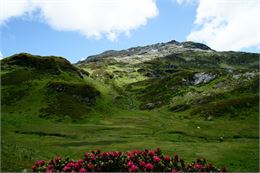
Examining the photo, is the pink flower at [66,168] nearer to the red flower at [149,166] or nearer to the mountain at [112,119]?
the red flower at [149,166]

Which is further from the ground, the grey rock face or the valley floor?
the grey rock face

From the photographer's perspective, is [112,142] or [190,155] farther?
[112,142]

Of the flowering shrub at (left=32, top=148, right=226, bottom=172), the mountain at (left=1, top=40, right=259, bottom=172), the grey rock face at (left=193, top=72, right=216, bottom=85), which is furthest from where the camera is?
the grey rock face at (left=193, top=72, right=216, bottom=85)

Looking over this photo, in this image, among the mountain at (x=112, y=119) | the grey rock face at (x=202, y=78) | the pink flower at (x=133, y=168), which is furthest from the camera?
the grey rock face at (x=202, y=78)

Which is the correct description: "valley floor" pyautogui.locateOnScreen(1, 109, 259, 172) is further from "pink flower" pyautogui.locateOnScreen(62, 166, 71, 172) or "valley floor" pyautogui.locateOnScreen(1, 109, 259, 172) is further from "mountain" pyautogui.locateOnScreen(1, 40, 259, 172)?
"pink flower" pyautogui.locateOnScreen(62, 166, 71, 172)

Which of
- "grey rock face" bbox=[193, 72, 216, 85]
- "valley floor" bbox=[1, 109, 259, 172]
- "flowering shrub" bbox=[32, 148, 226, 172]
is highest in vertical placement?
"grey rock face" bbox=[193, 72, 216, 85]

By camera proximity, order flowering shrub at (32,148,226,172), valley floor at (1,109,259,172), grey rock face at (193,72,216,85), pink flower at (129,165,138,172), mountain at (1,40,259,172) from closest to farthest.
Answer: pink flower at (129,165,138,172), flowering shrub at (32,148,226,172), valley floor at (1,109,259,172), mountain at (1,40,259,172), grey rock face at (193,72,216,85)

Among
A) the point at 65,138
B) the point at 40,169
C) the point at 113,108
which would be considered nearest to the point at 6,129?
the point at 65,138

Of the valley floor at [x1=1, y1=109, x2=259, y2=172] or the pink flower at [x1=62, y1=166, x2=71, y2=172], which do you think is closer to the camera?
the pink flower at [x1=62, y1=166, x2=71, y2=172]

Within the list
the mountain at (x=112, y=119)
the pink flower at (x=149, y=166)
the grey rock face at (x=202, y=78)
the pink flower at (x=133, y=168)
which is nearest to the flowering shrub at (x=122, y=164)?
the pink flower at (x=149, y=166)

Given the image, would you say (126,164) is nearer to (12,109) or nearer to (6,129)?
(6,129)

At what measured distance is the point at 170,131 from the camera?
70.9 m

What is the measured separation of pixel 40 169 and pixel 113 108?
→ 8210 cm

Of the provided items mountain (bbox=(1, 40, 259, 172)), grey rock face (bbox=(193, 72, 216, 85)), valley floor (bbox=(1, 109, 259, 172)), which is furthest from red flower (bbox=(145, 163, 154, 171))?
grey rock face (bbox=(193, 72, 216, 85))
